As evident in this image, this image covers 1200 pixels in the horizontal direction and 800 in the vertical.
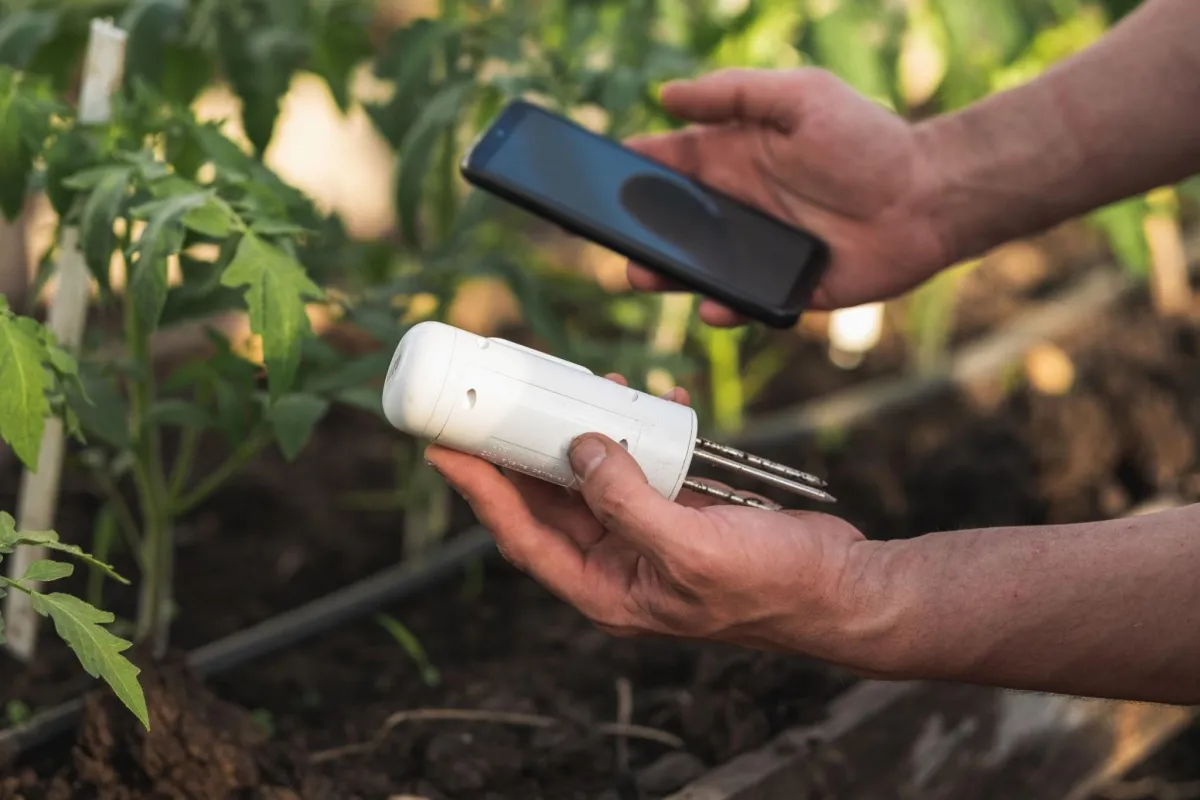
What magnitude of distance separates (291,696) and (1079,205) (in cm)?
115

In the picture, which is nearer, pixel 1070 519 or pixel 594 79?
pixel 594 79

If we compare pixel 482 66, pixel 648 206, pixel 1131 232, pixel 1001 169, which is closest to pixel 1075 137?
pixel 1001 169

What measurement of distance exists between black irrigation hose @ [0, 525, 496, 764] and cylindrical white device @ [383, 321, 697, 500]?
580 mm

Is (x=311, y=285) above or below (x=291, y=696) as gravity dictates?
above

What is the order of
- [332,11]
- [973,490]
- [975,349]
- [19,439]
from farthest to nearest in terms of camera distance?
[975,349] → [973,490] → [332,11] → [19,439]

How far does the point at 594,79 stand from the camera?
1768mm

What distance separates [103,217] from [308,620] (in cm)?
72

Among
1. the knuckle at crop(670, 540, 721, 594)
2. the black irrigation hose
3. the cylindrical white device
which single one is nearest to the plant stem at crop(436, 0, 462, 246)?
the black irrigation hose

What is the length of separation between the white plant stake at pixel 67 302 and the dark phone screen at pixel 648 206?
410 millimetres

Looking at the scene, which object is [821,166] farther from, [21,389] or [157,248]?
[21,389]

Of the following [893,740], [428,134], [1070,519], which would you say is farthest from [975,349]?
[428,134]

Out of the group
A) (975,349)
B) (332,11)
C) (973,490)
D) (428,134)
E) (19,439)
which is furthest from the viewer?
(975,349)

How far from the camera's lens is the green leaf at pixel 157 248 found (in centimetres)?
126

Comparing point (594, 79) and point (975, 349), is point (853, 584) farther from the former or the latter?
point (975, 349)
